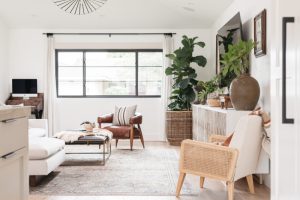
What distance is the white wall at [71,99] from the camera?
824 centimetres

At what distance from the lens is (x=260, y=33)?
4441mm

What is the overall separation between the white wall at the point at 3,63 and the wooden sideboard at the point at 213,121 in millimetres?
4158

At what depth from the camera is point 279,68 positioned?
6.99ft

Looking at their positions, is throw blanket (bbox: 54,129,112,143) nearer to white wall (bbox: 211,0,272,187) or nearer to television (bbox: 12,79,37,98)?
white wall (bbox: 211,0,272,187)

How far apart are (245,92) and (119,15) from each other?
14.0 ft

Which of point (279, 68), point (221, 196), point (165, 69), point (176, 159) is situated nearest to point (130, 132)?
point (176, 159)

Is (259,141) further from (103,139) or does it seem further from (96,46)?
(96,46)

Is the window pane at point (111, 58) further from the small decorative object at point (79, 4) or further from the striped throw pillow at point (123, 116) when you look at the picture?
the striped throw pillow at point (123, 116)

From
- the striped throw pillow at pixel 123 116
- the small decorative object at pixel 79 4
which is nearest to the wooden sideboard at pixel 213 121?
the striped throw pillow at pixel 123 116

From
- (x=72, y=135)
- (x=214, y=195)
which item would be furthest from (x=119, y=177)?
(x=214, y=195)

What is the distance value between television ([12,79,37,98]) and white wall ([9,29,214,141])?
0.59 ft

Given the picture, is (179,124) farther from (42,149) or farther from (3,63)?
(3,63)

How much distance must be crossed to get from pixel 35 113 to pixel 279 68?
6629 mm

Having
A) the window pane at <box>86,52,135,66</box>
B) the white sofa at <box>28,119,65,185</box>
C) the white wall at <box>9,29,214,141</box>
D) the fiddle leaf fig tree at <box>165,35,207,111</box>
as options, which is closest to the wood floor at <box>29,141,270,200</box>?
the white sofa at <box>28,119,65,185</box>
